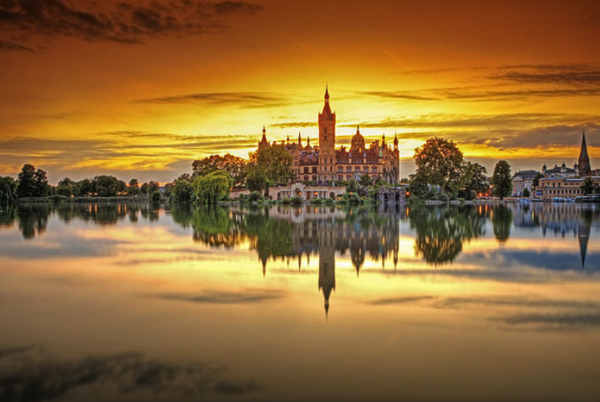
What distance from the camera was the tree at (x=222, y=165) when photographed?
11075cm

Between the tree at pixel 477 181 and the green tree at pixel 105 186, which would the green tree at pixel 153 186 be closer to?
the green tree at pixel 105 186

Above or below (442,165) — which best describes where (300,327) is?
below

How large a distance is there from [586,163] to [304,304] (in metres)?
185

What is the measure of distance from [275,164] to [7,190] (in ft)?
155

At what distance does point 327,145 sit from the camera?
12044cm

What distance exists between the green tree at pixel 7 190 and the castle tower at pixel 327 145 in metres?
61.8

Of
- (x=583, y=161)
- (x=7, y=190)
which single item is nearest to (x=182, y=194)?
(x=7, y=190)

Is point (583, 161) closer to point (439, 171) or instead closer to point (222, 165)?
point (439, 171)

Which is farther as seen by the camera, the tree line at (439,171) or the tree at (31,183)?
the tree at (31,183)

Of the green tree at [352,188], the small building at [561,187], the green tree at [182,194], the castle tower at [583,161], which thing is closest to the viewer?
the green tree at [182,194]

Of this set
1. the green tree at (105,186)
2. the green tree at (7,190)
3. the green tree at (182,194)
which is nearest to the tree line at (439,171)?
the green tree at (182,194)

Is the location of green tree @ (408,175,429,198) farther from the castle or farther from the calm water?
the calm water

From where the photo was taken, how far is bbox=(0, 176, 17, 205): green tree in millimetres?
83688

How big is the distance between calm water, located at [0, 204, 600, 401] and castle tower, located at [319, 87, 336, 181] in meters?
103
